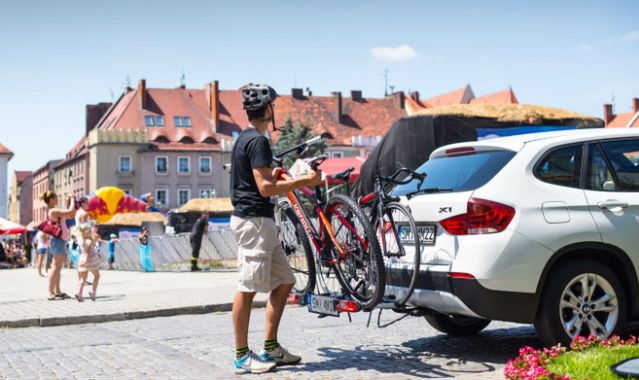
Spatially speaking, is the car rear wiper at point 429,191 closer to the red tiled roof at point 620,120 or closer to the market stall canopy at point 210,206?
the market stall canopy at point 210,206

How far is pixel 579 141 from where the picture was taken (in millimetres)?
6938

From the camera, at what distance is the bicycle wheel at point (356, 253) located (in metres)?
6.38

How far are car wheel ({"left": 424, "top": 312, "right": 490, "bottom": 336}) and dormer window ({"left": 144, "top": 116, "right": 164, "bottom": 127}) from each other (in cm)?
8135

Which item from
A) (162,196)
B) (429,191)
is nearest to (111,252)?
(429,191)

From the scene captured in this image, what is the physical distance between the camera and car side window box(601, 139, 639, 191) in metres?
6.93

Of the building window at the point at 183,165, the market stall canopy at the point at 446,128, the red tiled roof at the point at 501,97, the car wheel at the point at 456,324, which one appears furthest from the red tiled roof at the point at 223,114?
the car wheel at the point at 456,324

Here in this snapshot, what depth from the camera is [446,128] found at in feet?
53.7

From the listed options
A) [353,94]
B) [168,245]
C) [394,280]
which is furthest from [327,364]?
[353,94]

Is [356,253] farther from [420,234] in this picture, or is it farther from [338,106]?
[338,106]

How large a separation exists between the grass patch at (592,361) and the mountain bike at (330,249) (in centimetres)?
152

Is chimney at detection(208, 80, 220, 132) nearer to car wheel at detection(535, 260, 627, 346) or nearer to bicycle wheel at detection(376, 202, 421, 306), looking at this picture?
bicycle wheel at detection(376, 202, 421, 306)

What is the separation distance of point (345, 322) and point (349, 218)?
3.12m

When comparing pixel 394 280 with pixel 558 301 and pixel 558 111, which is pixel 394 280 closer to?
pixel 558 301

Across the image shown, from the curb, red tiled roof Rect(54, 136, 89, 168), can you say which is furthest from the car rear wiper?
red tiled roof Rect(54, 136, 89, 168)
